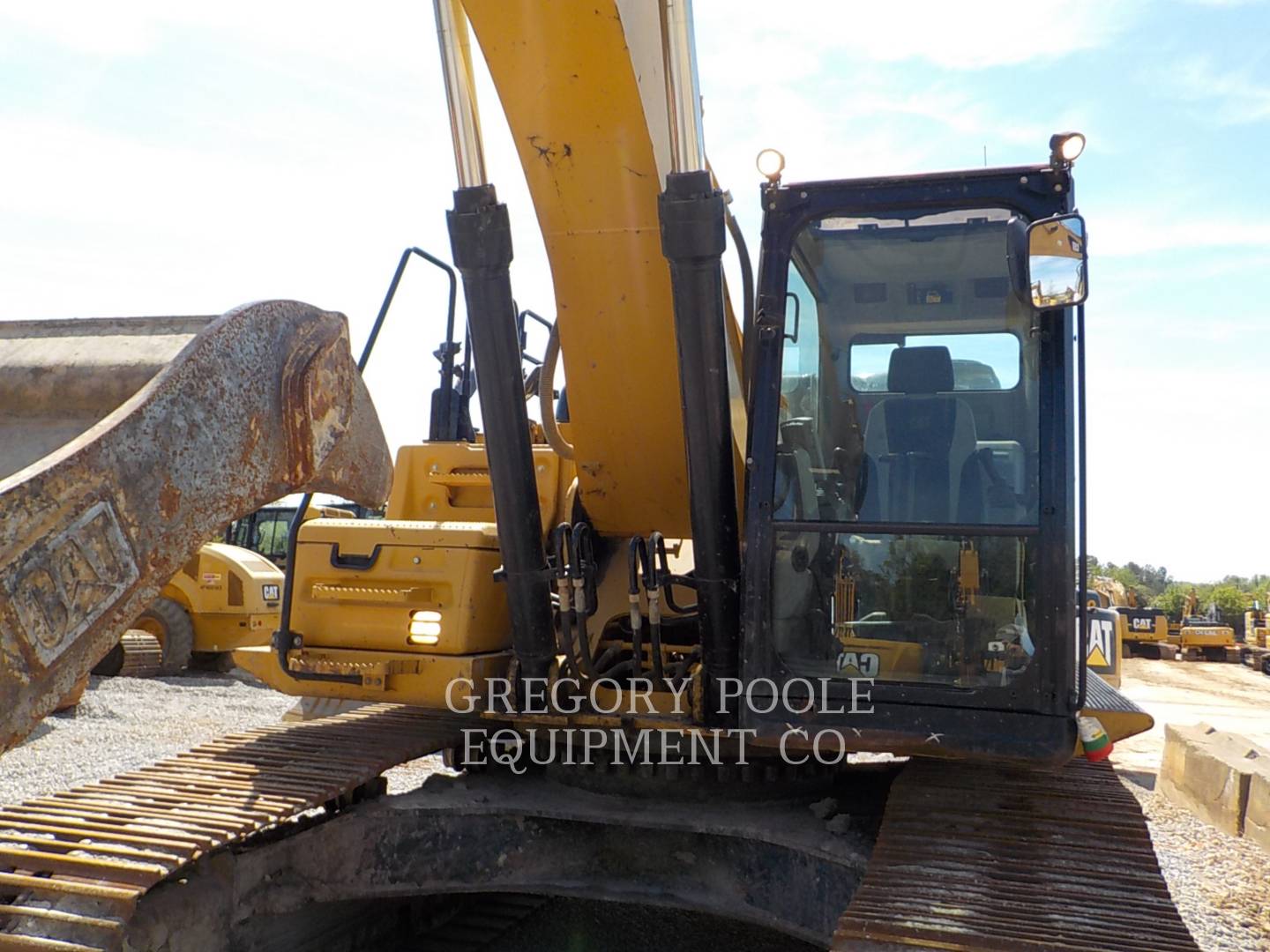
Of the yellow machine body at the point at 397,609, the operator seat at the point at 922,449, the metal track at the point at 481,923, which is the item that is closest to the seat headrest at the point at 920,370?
the operator seat at the point at 922,449

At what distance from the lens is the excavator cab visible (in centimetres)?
311

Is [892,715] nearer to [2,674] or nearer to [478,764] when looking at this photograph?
[478,764]

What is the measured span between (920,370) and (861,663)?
88cm

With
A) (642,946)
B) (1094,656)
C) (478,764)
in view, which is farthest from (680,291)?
(1094,656)

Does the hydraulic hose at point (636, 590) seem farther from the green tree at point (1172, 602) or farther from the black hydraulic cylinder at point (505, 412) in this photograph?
the green tree at point (1172, 602)

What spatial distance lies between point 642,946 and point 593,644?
3.94 ft

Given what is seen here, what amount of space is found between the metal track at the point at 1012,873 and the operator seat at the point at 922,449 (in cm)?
84

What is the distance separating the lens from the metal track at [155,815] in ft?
8.89

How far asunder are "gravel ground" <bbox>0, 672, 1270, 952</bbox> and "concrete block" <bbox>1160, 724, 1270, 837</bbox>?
0.47 feet

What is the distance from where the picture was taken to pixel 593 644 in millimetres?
3926

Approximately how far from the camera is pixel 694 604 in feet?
13.1

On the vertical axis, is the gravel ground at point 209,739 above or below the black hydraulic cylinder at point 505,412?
below

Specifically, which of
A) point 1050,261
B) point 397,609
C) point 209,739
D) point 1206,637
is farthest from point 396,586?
point 1206,637

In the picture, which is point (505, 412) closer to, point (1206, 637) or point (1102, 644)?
point (1102, 644)
